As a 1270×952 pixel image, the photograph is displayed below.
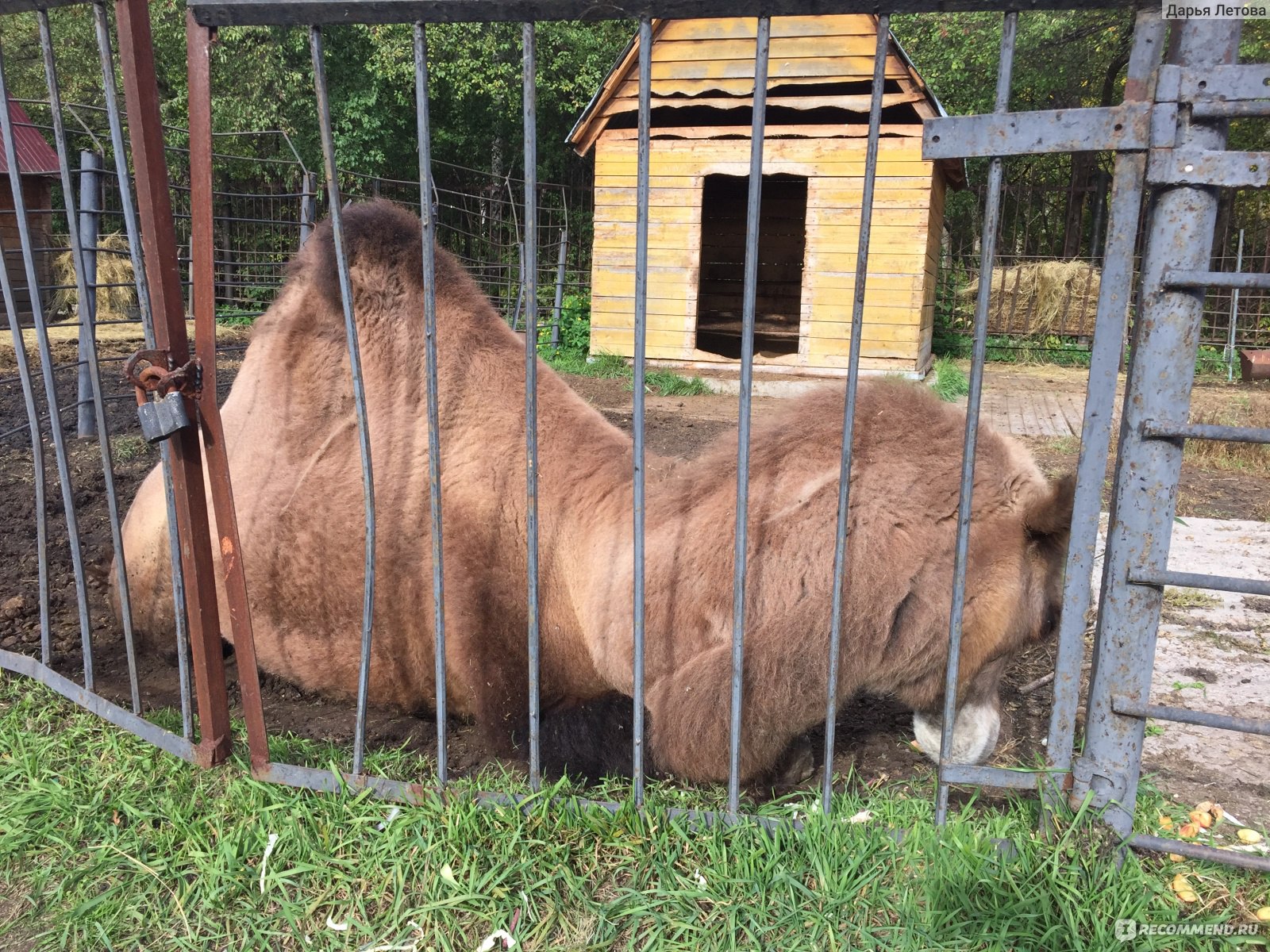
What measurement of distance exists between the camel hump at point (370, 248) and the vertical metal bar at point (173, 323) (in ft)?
2.59

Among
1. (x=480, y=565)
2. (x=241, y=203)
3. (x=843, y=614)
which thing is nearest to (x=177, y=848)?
(x=480, y=565)

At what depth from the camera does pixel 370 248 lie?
302 cm

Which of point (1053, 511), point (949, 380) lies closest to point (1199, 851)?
point (1053, 511)

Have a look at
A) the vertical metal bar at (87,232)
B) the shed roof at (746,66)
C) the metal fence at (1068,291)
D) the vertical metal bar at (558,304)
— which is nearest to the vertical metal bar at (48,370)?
the vertical metal bar at (87,232)

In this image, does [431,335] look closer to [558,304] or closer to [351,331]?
[351,331]

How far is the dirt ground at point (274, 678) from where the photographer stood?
2896 mm

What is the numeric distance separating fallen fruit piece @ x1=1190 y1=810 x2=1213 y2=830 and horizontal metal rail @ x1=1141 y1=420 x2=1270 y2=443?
1.07m

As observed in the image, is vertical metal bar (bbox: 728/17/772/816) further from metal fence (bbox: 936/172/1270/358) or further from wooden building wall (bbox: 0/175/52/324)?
metal fence (bbox: 936/172/1270/358)

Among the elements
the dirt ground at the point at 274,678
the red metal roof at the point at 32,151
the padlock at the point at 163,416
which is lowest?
the dirt ground at the point at 274,678

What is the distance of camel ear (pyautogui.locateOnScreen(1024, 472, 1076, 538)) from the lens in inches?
86.0

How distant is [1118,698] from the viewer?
1918 millimetres

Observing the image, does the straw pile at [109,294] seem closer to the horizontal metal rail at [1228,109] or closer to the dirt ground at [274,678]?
the dirt ground at [274,678]

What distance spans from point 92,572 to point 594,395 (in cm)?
608

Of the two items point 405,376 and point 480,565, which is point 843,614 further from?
point 405,376
